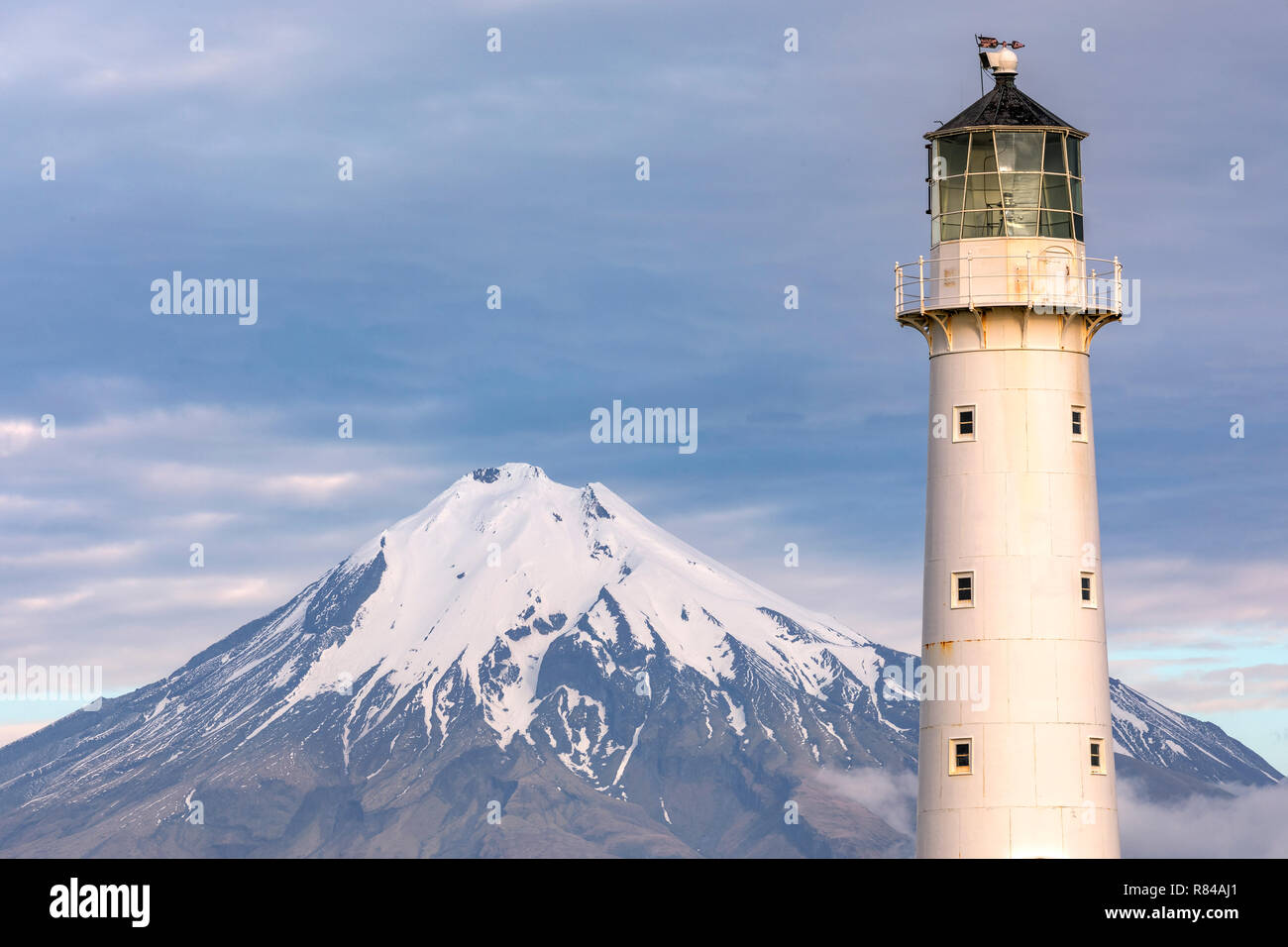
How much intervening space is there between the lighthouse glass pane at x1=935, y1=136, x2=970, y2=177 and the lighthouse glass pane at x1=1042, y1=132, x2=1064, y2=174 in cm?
189

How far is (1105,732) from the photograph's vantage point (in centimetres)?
5066

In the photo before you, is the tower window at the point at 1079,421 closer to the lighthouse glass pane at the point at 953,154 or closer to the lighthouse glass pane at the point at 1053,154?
the lighthouse glass pane at the point at 1053,154

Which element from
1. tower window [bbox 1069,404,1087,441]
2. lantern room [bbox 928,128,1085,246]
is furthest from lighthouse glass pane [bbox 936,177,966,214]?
tower window [bbox 1069,404,1087,441]

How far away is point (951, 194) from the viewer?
171 feet

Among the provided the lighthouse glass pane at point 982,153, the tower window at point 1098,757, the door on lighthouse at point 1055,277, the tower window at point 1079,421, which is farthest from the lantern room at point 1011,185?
the tower window at point 1098,757

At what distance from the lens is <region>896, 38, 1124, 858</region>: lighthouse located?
49.8 metres

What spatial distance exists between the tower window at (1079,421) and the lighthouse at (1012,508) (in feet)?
0.15

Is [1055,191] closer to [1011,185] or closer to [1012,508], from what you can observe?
[1011,185]

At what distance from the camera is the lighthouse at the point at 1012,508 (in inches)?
1959

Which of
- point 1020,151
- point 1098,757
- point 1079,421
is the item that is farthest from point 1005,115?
point 1098,757

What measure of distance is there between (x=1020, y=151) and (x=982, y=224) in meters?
1.96
